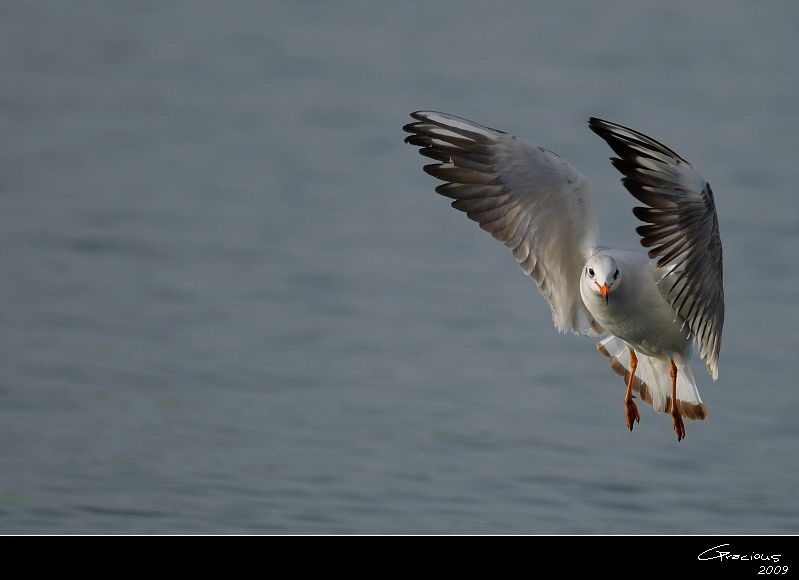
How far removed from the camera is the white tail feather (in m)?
8.82

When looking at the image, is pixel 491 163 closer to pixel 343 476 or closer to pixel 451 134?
pixel 451 134

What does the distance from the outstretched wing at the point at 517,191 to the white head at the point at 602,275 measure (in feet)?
1.16

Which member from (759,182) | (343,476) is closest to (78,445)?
(343,476)

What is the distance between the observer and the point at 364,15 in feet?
70.0

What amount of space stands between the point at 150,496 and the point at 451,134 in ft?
7.95

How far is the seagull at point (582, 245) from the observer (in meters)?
7.65

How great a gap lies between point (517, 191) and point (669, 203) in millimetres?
931

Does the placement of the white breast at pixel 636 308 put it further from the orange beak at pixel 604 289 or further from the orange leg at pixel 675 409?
the orange leg at pixel 675 409

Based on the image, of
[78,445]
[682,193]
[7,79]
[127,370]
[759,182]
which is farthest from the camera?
[7,79]

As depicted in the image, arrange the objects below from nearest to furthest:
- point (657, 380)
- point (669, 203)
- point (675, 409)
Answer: point (669, 203) < point (675, 409) < point (657, 380)

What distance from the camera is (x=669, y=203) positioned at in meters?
7.43

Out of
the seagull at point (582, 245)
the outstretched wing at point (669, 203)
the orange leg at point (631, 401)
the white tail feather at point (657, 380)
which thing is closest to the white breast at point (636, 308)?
the seagull at point (582, 245)

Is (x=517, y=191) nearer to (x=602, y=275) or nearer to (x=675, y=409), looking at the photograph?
(x=602, y=275)

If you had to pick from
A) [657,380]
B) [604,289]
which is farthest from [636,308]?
[657,380]
